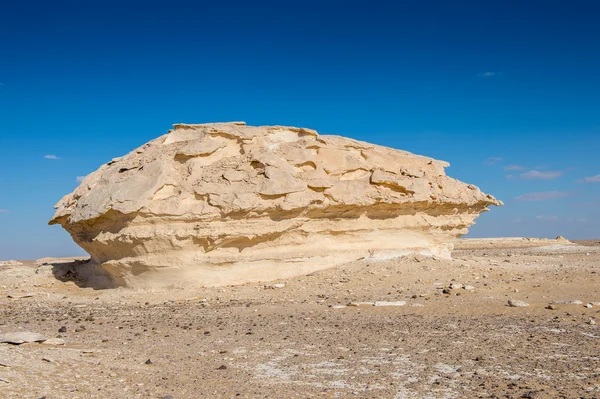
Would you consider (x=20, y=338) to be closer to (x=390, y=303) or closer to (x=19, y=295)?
(x=390, y=303)

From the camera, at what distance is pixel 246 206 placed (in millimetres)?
13328

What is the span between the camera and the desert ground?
545 cm

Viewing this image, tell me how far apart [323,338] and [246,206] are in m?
6.04

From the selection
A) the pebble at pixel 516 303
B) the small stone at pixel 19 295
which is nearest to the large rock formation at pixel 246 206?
the small stone at pixel 19 295

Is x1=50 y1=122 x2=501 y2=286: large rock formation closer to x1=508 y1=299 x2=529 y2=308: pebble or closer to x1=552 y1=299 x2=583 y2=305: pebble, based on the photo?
x1=508 y1=299 x2=529 y2=308: pebble

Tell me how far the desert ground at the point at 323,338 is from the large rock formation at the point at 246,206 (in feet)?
2.84

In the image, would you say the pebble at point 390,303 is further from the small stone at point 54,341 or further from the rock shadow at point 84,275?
the rock shadow at point 84,275

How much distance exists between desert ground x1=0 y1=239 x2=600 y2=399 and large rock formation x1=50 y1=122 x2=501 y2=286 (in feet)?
2.84

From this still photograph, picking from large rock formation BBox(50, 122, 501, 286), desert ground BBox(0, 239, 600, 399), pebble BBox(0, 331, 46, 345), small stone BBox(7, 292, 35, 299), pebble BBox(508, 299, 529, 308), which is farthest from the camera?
small stone BBox(7, 292, 35, 299)

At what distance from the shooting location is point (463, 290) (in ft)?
39.5

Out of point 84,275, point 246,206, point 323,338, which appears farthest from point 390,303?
point 84,275

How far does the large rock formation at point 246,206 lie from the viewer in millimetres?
13211

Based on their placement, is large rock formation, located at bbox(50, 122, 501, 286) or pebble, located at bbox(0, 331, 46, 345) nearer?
pebble, located at bbox(0, 331, 46, 345)

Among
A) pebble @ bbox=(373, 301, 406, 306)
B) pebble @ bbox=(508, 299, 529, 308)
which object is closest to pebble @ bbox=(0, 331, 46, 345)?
pebble @ bbox=(373, 301, 406, 306)
